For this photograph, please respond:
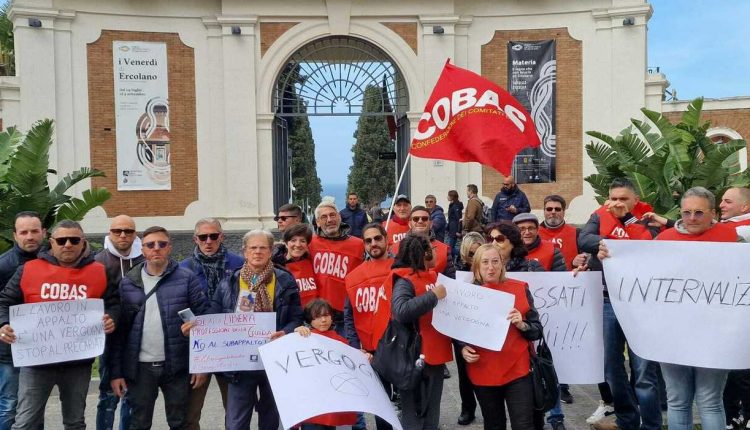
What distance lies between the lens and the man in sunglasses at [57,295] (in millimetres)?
4696

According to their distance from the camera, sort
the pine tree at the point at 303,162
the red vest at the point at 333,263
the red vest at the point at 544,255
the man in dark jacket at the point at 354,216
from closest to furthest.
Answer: the red vest at the point at 544,255, the red vest at the point at 333,263, the man in dark jacket at the point at 354,216, the pine tree at the point at 303,162

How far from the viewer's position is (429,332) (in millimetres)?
5012

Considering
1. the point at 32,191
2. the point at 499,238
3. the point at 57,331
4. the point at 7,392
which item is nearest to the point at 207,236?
the point at 57,331

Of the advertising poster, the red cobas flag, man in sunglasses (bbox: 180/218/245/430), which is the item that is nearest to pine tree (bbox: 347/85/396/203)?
the advertising poster

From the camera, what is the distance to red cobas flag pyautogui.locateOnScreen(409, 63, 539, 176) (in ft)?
26.7

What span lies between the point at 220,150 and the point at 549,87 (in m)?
8.27

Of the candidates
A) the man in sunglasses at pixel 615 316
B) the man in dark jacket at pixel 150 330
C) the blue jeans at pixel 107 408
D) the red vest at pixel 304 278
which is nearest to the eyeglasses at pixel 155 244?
the man in dark jacket at pixel 150 330

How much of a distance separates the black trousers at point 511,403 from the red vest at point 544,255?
4.42ft

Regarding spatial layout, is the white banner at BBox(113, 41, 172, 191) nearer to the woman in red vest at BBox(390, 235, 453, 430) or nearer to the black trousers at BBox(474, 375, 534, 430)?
the woman in red vest at BBox(390, 235, 453, 430)

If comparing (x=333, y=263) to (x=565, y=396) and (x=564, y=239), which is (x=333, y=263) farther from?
(x=565, y=396)

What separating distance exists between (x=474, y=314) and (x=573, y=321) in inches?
51.3

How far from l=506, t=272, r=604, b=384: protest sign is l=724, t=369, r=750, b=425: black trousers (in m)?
1.09

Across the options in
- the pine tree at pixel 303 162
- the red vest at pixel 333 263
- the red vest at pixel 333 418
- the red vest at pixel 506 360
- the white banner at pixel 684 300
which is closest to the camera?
the white banner at pixel 684 300

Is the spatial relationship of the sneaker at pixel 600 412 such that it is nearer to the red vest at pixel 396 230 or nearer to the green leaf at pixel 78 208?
the red vest at pixel 396 230
